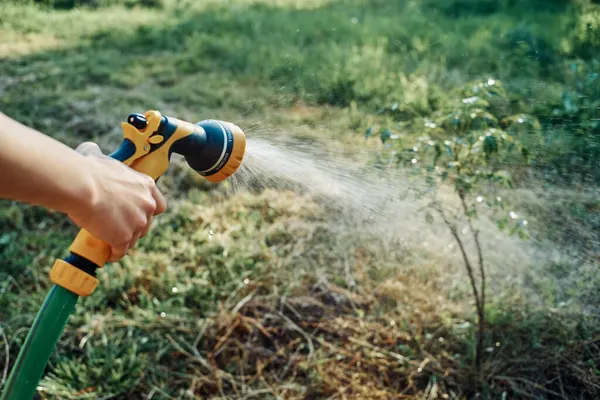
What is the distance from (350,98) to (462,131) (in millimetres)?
1623

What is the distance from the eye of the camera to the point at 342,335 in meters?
2.21

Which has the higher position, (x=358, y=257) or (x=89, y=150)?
(x=89, y=150)

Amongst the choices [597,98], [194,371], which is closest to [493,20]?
[597,98]

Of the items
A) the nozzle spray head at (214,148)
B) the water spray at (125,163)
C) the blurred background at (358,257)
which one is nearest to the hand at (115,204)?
the water spray at (125,163)

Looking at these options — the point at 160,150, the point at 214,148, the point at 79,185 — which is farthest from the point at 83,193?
the point at 214,148

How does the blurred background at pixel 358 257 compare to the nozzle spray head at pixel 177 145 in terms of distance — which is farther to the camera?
the blurred background at pixel 358 257

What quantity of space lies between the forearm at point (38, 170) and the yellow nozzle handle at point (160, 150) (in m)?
0.23

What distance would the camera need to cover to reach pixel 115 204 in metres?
1.13

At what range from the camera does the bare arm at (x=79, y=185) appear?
0.98 metres

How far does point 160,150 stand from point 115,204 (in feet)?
1.08

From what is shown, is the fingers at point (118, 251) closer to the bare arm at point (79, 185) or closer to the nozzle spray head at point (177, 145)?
the bare arm at point (79, 185)

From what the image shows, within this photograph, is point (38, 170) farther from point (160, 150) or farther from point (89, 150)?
point (160, 150)

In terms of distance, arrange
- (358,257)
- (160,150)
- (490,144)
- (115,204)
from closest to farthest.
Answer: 1. (115,204)
2. (160,150)
3. (490,144)
4. (358,257)

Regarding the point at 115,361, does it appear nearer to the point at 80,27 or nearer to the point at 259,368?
the point at 259,368
